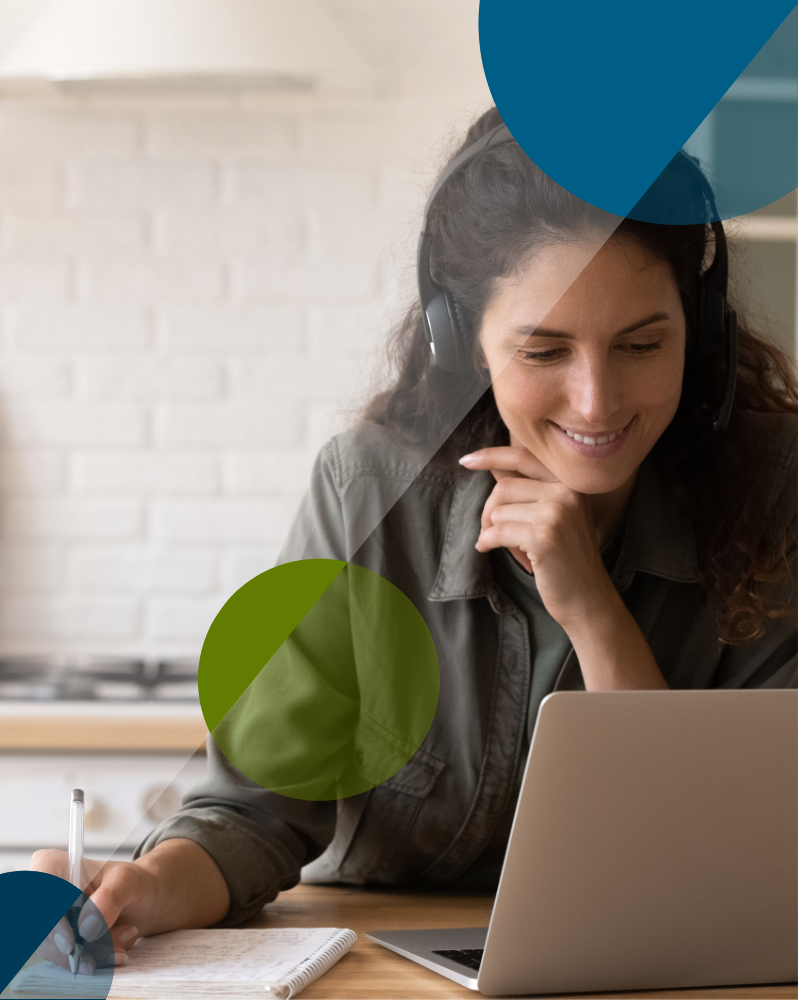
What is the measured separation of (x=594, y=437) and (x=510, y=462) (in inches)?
3.1

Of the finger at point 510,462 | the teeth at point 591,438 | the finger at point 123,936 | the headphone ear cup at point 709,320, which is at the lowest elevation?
the finger at point 123,936

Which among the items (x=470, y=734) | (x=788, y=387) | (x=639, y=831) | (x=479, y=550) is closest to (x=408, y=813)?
(x=470, y=734)

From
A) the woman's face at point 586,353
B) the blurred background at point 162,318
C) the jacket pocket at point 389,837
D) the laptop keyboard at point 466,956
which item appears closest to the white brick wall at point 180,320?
the blurred background at point 162,318

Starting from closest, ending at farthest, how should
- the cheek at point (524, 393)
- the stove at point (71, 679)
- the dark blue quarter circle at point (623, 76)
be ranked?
the stove at point (71, 679), the dark blue quarter circle at point (623, 76), the cheek at point (524, 393)

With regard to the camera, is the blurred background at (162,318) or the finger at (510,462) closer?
the blurred background at (162,318)

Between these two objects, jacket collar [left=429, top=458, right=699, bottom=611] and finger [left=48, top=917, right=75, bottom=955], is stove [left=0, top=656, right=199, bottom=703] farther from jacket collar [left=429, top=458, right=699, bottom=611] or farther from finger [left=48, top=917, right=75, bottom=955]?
jacket collar [left=429, top=458, right=699, bottom=611]

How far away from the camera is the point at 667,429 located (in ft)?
2.80

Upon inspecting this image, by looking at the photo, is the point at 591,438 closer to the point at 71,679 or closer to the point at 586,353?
the point at 586,353

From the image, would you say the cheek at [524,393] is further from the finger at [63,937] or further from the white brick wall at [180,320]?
the finger at [63,937]

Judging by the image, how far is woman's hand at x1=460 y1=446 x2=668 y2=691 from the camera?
30.6 inches

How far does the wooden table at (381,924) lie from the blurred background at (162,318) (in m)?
0.14

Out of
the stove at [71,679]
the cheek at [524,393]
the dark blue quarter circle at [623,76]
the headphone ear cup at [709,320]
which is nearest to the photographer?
the stove at [71,679]

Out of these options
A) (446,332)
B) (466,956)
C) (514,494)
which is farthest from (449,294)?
(466,956)

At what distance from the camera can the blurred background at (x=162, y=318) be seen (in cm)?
46
